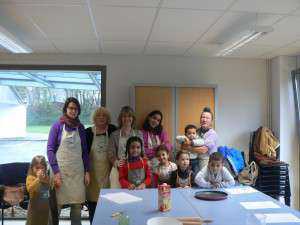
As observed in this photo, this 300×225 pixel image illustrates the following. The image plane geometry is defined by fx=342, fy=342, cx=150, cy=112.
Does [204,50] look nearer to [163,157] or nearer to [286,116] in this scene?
[286,116]

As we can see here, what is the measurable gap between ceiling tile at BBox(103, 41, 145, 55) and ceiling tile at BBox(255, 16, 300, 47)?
4.66ft

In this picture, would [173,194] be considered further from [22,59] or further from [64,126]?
[22,59]

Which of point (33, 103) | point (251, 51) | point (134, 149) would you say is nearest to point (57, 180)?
point (134, 149)

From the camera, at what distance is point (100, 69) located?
15.6ft

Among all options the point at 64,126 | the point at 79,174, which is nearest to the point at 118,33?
the point at 64,126

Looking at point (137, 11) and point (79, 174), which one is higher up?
point (137, 11)

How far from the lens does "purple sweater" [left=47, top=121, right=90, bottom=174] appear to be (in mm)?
3389

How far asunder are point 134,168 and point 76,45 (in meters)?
1.79

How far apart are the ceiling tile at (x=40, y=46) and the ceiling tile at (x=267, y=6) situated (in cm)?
230

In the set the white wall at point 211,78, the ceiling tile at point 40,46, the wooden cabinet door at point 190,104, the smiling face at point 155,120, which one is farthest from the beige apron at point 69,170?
the wooden cabinet door at point 190,104

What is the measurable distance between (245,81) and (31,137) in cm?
322

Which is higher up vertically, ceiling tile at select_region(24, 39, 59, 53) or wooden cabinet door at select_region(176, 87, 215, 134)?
ceiling tile at select_region(24, 39, 59, 53)

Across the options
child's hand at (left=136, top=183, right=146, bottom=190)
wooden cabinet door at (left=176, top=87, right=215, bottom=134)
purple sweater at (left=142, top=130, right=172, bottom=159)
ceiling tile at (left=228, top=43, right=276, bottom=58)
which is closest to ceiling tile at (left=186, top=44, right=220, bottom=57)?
ceiling tile at (left=228, top=43, right=276, bottom=58)

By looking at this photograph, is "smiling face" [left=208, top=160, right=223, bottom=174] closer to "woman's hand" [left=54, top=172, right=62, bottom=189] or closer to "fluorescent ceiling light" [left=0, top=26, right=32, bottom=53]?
"woman's hand" [left=54, top=172, right=62, bottom=189]
